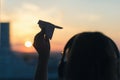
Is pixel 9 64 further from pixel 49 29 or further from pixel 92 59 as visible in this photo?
pixel 92 59

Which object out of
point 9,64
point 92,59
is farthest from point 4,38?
point 92,59

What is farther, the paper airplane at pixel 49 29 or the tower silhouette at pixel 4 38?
the tower silhouette at pixel 4 38

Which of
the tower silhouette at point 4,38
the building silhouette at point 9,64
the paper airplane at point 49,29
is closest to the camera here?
the paper airplane at point 49,29

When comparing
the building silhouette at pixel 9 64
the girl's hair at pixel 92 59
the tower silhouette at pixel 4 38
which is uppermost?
the girl's hair at pixel 92 59

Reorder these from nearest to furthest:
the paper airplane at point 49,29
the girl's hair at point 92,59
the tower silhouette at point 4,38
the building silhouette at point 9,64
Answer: the girl's hair at point 92,59
the paper airplane at point 49,29
the building silhouette at point 9,64
the tower silhouette at point 4,38

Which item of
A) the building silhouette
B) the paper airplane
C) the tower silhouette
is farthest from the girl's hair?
the tower silhouette

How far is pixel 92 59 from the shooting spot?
2125mm

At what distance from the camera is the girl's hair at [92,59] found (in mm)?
2107

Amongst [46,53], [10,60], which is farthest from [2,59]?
[46,53]

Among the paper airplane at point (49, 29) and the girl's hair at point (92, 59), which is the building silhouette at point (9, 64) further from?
the girl's hair at point (92, 59)

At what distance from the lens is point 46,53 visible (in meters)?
2.57

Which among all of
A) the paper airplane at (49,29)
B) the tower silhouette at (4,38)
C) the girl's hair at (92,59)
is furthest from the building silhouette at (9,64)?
the girl's hair at (92,59)

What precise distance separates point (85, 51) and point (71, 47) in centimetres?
8

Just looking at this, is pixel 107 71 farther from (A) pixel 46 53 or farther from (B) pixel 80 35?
(A) pixel 46 53
